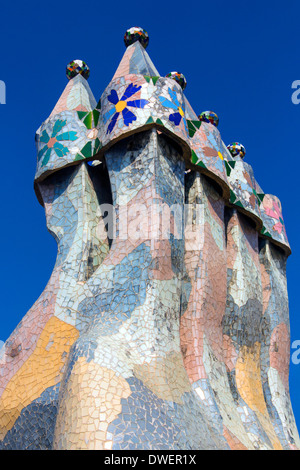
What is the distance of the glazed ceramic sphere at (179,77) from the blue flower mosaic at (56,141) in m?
1.77

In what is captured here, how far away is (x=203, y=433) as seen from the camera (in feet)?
25.0

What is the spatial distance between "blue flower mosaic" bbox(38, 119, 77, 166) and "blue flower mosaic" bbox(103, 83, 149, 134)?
0.72m

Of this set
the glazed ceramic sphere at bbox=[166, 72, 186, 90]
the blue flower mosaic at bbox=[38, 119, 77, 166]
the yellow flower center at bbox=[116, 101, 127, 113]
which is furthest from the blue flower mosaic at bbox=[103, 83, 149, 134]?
the glazed ceramic sphere at bbox=[166, 72, 186, 90]

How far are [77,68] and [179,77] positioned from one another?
1998 millimetres

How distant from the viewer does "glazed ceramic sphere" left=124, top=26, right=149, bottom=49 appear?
11.1m

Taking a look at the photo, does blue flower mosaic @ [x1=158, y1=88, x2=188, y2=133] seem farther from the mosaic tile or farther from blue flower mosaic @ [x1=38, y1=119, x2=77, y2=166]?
blue flower mosaic @ [x1=38, y1=119, x2=77, y2=166]

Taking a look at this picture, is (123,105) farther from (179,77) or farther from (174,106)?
(179,77)

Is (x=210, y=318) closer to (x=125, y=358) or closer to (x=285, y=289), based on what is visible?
(x=125, y=358)

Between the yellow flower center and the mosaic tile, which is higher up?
the yellow flower center

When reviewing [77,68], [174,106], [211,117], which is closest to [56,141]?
[174,106]

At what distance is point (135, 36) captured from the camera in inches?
439

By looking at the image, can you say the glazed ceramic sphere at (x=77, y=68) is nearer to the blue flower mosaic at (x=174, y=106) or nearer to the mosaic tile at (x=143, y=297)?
the mosaic tile at (x=143, y=297)

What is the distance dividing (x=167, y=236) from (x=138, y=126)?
5.02 feet
